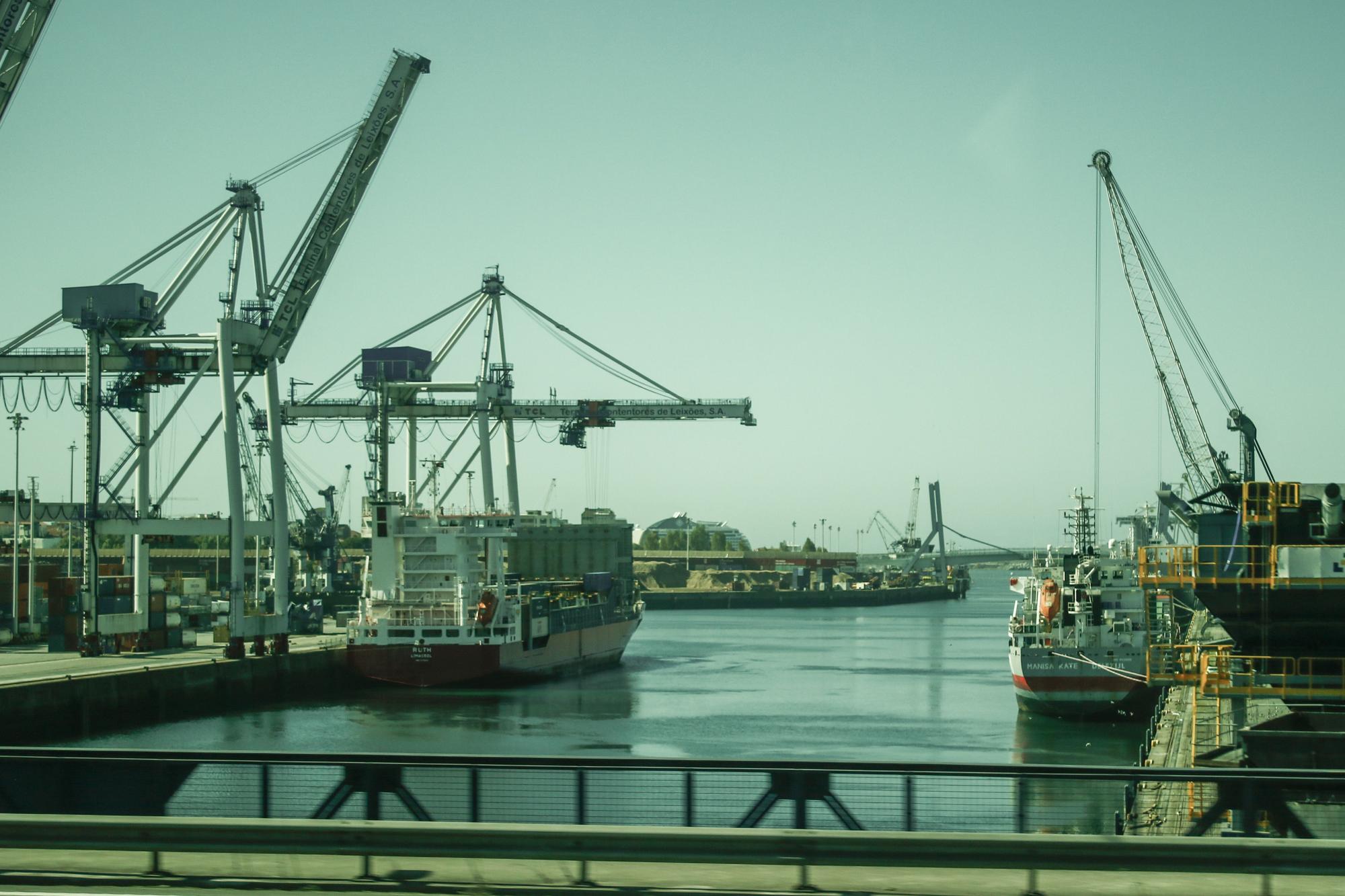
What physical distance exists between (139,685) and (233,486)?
10.8 m

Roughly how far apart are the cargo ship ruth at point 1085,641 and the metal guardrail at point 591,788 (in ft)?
106

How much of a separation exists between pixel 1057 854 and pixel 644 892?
9.18ft

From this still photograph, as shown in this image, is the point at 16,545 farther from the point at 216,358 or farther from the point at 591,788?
the point at 591,788

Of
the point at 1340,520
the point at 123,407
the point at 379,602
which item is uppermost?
the point at 123,407

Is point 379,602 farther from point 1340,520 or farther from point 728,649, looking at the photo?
point 1340,520

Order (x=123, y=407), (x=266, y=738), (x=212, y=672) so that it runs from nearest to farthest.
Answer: (x=266, y=738) < (x=212, y=672) < (x=123, y=407)

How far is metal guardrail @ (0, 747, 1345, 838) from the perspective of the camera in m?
8.98

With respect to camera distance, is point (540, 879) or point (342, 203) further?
point (342, 203)

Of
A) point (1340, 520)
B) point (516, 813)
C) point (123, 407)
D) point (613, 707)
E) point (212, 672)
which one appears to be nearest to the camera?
point (516, 813)

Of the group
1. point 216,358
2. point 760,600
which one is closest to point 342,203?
point 216,358

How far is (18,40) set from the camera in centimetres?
3572

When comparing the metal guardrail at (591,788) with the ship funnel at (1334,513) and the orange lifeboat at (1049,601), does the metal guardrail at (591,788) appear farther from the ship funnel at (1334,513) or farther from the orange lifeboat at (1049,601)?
the orange lifeboat at (1049,601)

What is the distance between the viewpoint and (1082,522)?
54.1 m

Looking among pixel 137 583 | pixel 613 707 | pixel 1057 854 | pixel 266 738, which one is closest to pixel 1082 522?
pixel 613 707
